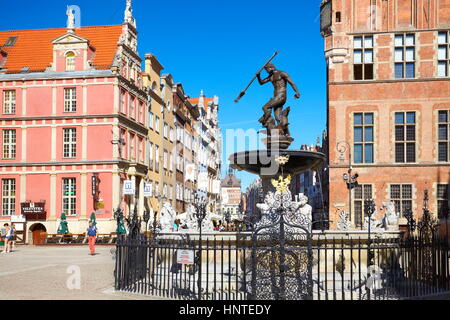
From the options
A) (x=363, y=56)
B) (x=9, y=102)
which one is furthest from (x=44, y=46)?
(x=363, y=56)

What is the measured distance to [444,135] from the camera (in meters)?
35.3

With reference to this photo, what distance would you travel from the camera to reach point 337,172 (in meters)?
35.6

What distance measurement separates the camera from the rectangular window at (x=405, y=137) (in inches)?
1394

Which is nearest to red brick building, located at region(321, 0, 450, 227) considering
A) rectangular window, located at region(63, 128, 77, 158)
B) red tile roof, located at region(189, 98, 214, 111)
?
rectangular window, located at region(63, 128, 77, 158)

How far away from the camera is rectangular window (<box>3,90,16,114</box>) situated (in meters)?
40.5

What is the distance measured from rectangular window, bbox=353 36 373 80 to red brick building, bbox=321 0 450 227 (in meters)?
0.06

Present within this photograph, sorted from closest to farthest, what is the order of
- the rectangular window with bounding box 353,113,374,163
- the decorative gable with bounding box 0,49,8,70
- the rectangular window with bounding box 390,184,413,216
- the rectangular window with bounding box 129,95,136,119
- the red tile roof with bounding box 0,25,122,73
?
the rectangular window with bounding box 390,184,413,216, the rectangular window with bounding box 353,113,374,163, the red tile roof with bounding box 0,25,122,73, the decorative gable with bounding box 0,49,8,70, the rectangular window with bounding box 129,95,136,119

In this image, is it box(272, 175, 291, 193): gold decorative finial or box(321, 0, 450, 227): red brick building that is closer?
box(272, 175, 291, 193): gold decorative finial

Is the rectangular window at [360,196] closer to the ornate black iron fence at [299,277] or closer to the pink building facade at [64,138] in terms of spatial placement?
the pink building facade at [64,138]

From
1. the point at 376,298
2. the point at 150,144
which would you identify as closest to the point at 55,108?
the point at 150,144

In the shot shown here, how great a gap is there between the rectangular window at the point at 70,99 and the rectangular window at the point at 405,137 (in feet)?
72.6

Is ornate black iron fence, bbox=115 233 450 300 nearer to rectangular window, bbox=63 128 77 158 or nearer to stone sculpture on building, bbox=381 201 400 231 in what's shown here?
stone sculpture on building, bbox=381 201 400 231
